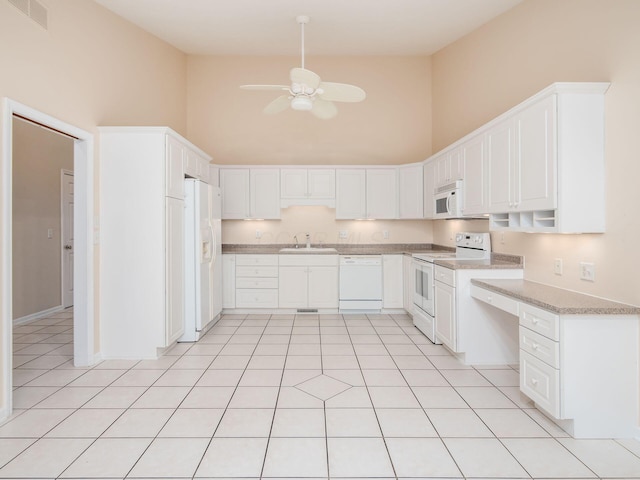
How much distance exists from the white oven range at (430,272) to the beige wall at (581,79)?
201 millimetres

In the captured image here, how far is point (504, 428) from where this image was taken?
223 centimetres

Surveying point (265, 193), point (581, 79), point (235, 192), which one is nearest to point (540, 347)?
point (581, 79)

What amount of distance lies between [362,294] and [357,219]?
1183 millimetres

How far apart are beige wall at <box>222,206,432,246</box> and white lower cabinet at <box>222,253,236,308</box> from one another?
58cm

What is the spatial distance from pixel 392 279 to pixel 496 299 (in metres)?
2.36

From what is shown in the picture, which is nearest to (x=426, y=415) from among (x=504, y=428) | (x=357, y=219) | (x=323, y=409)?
(x=504, y=428)

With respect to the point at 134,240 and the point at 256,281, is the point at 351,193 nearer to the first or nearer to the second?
the point at 256,281

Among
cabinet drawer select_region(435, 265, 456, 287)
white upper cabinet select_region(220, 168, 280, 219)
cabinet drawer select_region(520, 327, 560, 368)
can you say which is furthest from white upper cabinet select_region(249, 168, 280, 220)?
cabinet drawer select_region(520, 327, 560, 368)

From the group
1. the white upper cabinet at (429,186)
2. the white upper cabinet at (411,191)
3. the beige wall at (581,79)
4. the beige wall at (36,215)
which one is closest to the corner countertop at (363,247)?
the white upper cabinet at (411,191)

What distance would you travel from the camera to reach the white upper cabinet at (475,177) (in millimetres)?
3336

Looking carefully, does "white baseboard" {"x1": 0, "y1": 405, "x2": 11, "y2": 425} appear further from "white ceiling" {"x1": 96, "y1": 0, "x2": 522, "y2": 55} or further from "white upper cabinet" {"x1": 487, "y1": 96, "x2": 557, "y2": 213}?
"white upper cabinet" {"x1": 487, "y1": 96, "x2": 557, "y2": 213}

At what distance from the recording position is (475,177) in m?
3.51

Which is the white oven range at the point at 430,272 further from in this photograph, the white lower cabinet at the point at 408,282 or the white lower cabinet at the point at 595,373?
the white lower cabinet at the point at 595,373

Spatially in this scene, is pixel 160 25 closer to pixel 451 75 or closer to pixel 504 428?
pixel 451 75
